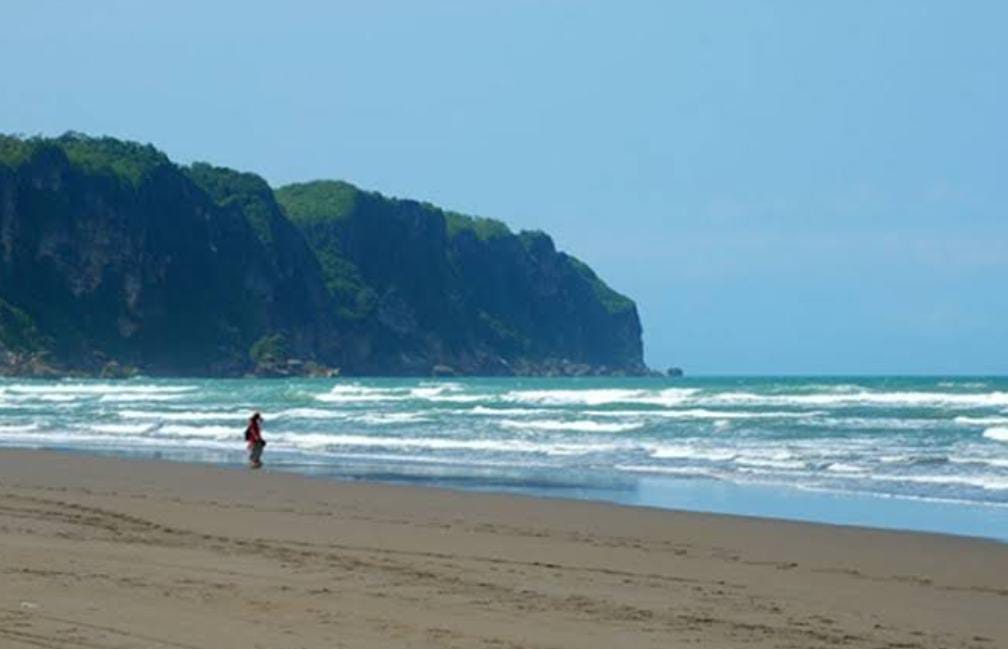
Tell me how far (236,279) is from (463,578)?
10576 centimetres

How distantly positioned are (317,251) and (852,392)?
84.3 m

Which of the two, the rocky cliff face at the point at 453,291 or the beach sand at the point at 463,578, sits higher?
the rocky cliff face at the point at 453,291

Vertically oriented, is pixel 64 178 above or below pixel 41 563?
above

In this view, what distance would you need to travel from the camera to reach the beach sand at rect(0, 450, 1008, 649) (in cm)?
782

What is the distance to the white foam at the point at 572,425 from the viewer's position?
35531 mm

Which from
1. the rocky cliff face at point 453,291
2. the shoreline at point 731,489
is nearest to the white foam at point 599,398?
the shoreline at point 731,489

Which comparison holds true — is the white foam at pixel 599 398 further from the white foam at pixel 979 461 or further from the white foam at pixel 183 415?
the white foam at pixel 979 461

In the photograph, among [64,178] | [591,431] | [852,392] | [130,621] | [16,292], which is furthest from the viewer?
[64,178]

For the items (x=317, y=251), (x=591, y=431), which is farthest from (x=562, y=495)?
(x=317, y=251)

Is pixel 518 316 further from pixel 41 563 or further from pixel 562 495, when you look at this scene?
pixel 41 563

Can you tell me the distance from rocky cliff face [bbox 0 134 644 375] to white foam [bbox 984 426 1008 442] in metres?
72.9

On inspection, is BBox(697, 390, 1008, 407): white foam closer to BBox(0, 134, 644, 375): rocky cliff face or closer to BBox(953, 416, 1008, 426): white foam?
BBox(953, 416, 1008, 426): white foam

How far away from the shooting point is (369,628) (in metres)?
7.82

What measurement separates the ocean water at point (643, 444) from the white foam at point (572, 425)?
0.06 m
